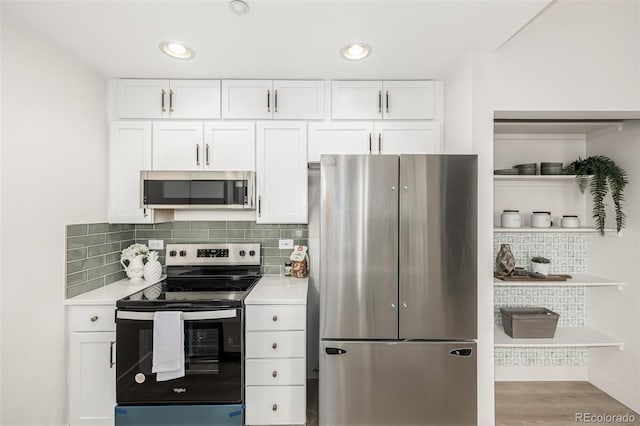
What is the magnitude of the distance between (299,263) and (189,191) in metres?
1.01

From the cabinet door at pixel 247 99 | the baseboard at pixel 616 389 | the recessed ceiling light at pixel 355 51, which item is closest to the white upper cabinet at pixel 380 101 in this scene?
the recessed ceiling light at pixel 355 51

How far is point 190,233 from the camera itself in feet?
8.86

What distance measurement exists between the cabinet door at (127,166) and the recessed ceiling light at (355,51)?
154 cm

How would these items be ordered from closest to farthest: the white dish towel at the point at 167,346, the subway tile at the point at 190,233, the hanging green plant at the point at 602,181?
the white dish towel at the point at 167,346 → the hanging green plant at the point at 602,181 → the subway tile at the point at 190,233

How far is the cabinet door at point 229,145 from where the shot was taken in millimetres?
2391

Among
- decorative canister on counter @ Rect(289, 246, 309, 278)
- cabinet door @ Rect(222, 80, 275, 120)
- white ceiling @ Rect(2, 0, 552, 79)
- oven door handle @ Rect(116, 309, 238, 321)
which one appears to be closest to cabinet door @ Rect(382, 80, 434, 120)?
white ceiling @ Rect(2, 0, 552, 79)

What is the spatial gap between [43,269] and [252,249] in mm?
1330

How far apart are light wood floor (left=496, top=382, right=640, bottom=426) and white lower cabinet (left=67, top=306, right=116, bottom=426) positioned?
8.56ft

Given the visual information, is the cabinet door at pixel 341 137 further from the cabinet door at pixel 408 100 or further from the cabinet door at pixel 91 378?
the cabinet door at pixel 91 378

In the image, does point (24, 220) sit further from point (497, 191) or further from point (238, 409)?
point (497, 191)

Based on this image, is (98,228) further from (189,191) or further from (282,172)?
(282,172)

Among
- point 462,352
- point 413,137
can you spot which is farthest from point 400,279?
point 413,137

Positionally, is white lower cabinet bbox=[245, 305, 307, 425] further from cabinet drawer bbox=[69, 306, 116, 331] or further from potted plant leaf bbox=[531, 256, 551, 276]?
potted plant leaf bbox=[531, 256, 551, 276]

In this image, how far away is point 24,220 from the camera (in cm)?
170
